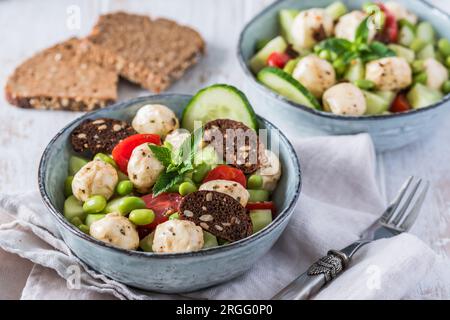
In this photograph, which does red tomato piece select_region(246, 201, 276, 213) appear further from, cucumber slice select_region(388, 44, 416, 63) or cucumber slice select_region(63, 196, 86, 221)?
cucumber slice select_region(388, 44, 416, 63)

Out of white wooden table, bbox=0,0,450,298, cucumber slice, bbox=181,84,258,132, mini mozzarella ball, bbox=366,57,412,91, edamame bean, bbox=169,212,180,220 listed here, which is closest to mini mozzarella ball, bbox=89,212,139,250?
edamame bean, bbox=169,212,180,220

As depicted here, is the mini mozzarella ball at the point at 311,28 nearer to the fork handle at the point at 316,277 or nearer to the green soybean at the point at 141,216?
the fork handle at the point at 316,277

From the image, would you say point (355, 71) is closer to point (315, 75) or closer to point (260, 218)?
point (315, 75)

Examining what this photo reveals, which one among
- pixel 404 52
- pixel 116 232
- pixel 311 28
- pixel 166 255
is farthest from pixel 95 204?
pixel 404 52

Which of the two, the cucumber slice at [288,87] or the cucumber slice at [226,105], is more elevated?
the cucumber slice at [226,105]

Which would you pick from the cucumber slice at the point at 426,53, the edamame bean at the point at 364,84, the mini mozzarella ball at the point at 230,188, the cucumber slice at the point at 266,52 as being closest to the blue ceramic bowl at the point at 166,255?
the mini mozzarella ball at the point at 230,188
